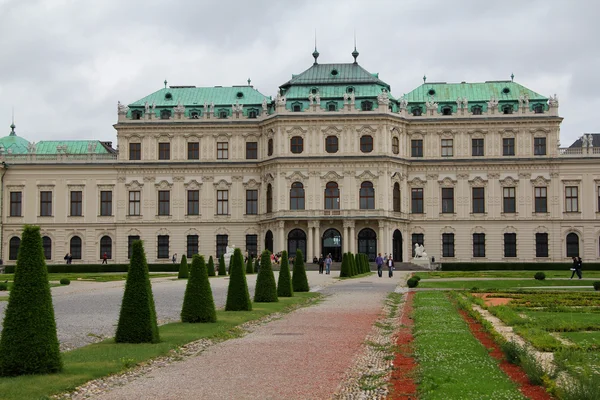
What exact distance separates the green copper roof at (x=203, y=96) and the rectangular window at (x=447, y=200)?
17.1 metres

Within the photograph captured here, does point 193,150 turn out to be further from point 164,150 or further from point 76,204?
point 76,204

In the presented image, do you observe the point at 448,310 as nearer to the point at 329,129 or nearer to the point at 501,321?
the point at 501,321

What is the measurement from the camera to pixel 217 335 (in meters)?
18.0

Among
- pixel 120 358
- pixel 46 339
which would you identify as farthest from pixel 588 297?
pixel 46 339

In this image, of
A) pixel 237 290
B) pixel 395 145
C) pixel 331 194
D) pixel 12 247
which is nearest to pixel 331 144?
pixel 331 194

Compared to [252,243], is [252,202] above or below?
above

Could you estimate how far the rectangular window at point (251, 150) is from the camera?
7375 centimetres

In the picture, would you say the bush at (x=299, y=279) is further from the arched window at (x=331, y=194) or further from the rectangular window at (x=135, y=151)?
the rectangular window at (x=135, y=151)

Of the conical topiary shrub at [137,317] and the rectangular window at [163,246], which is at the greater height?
the rectangular window at [163,246]

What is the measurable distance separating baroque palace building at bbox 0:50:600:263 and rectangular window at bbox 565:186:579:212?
0.12m

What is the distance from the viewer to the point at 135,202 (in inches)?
2891

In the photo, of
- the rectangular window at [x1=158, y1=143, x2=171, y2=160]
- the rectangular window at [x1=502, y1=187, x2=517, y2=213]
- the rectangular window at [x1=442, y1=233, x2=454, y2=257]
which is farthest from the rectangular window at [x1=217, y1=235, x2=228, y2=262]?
the rectangular window at [x1=502, y1=187, x2=517, y2=213]

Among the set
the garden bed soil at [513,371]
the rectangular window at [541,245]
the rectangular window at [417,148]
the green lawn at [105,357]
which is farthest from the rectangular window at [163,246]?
the garden bed soil at [513,371]

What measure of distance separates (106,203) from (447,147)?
1158 inches
